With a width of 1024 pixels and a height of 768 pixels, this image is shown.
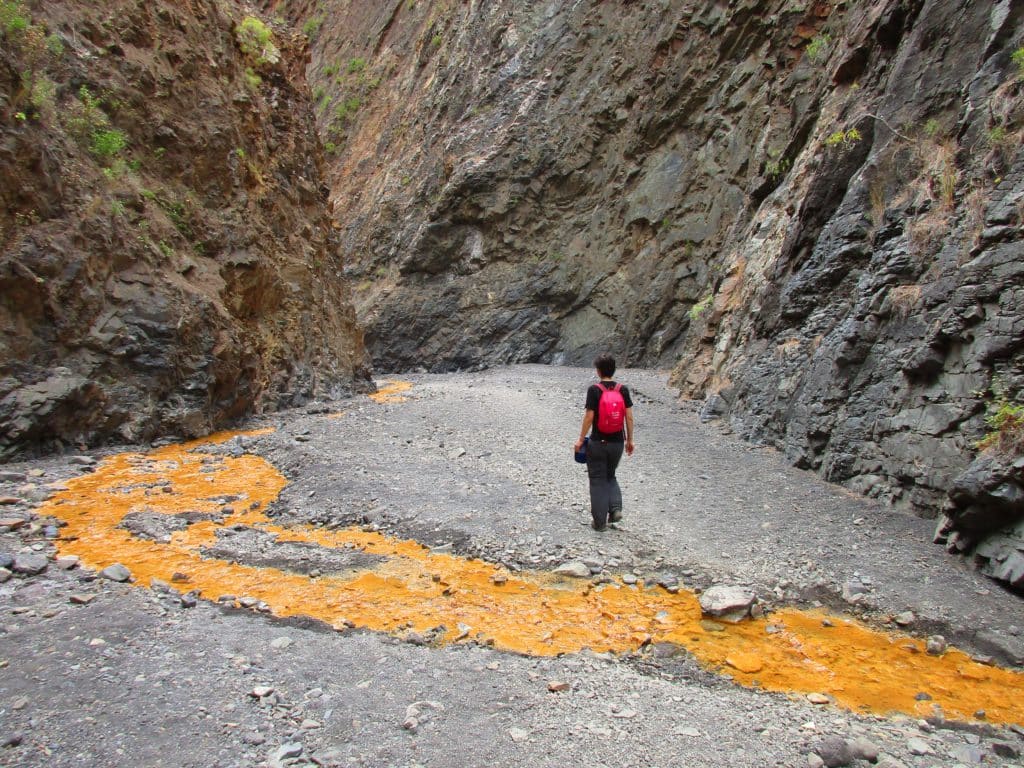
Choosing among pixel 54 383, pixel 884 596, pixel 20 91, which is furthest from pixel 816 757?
pixel 20 91

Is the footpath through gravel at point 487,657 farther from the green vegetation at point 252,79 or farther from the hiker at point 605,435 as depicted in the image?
the green vegetation at point 252,79

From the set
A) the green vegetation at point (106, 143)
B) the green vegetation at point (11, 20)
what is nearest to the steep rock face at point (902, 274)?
the green vegetation at point (106, 143)

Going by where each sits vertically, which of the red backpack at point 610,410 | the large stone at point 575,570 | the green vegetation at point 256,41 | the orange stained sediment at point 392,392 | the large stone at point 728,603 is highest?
the green vegetation at point 256,41

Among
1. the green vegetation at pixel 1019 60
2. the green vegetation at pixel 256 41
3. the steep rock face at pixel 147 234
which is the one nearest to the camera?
the green vegetation at pixel 1019 60

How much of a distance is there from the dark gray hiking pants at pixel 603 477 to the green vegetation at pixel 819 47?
48.2ft

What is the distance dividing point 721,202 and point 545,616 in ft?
59.0

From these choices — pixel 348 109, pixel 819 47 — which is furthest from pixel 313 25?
pixel 819 47

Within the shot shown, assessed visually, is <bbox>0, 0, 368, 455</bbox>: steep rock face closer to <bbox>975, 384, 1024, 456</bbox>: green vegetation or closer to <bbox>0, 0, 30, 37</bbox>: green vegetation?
<bbox>0, 0, 30, 37</bbox>: green vegetation

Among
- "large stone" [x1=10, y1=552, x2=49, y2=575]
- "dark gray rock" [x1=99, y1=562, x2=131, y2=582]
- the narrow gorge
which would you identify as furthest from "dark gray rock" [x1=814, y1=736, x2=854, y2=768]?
"large stone" [x1=10, y1=552, x2=49, y2=575]

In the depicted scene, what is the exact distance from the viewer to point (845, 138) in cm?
882

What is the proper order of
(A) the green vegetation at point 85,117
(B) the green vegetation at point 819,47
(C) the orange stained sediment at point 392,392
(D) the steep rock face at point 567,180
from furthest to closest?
(D) the steep rock face at point 567,180 < (B) the green vegetation at point 819,47 < (C) the orange stained sediment at point 392,392 < (A) the green vegetation at point 85,117

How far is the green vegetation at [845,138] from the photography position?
341 inches

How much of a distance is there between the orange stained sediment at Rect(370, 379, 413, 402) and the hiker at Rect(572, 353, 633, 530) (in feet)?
29.2

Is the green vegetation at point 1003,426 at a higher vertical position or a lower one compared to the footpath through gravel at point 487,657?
higher
